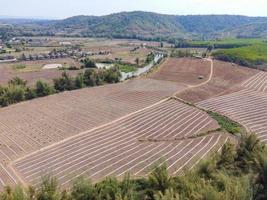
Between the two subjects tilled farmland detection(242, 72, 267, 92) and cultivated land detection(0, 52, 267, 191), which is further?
tilled farmland detection(242, 72, 267, 92)

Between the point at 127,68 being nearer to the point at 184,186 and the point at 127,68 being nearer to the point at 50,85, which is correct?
the point at 50,85

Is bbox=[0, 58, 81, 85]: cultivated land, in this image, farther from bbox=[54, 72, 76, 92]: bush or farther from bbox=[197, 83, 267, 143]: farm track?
bbox=[197, 83, 267, 143]: farm track

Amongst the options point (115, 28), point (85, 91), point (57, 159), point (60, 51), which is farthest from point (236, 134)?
point (115, 28)

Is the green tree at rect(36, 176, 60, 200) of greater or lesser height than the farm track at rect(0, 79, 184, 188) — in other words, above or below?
above

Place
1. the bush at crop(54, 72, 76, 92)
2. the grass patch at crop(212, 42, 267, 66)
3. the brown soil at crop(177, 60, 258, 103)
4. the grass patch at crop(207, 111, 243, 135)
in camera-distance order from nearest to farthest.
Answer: the grass patch at crop(207, 111, 243, 135) → the brown soil at crop(177, 60, 258, 103) → the bush at crop(54, 72, 76, 92) → the grass patch at crop(212, 42, 267, 66)

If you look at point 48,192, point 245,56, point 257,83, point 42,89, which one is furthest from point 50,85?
point 245,56

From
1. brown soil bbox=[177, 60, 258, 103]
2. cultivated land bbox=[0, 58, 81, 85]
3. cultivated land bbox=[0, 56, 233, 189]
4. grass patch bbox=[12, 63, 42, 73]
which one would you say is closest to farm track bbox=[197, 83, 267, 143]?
brown soil bbox=[177, 60, 258, 103]

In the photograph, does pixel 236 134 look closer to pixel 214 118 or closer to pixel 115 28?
pixel 214 118
